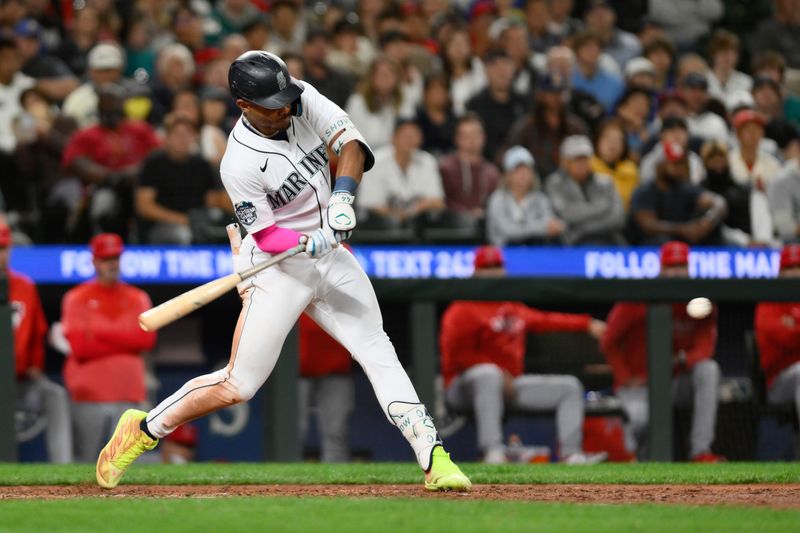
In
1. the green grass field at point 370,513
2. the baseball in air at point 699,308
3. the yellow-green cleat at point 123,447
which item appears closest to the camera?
the green grass field at point 370,513

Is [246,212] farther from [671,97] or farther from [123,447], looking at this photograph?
[671,97]

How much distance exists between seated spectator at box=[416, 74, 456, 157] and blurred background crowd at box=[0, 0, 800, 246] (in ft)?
0.06

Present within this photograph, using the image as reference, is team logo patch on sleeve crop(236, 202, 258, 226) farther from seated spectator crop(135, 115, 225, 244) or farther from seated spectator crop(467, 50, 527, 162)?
seated spectator crop(467, 50, 527, 162)

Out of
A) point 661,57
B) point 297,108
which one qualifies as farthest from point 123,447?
point 661,57

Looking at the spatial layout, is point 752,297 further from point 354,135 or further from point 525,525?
point 525,525

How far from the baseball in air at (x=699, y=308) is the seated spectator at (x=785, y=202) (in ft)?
7.04

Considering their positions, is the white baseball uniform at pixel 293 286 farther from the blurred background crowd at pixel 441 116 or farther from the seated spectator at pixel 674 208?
the seated spectator at pixel 674 208

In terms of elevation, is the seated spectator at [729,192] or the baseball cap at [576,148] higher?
the baseball cap at [576,148]

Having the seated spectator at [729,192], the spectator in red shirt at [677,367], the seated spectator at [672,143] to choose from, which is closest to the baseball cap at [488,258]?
the spectator in red shirt at [677,367]

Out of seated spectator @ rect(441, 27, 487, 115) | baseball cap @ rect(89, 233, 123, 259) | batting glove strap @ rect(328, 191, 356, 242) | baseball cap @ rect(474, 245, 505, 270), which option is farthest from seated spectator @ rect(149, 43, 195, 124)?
batting glove strap @ rect(328, 191, 356, 242)

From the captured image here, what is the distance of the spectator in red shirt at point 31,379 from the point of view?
9.59 meters

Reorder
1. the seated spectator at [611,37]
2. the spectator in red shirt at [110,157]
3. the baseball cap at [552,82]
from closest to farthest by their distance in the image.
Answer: the spectator in red shirt at [110,157], the baseball cap at [552,82], the seated spectator at [611,37]

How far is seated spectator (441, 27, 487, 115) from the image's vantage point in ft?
42.4

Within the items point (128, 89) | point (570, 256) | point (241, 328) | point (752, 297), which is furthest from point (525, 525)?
point (128, 89)
